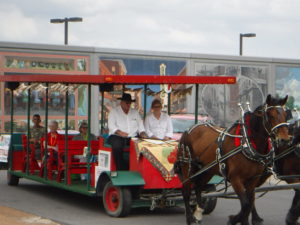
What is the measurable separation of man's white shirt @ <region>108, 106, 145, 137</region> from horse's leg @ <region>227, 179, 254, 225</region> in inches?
102

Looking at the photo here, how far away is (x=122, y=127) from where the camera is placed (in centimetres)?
1170

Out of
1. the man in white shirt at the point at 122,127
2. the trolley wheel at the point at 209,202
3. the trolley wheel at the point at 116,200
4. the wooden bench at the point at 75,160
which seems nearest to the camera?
the trolley wheel at the point at 116,200

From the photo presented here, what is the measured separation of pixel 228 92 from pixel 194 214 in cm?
1416

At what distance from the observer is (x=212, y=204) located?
461 inches

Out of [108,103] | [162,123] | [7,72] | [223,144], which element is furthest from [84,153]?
[7,72]

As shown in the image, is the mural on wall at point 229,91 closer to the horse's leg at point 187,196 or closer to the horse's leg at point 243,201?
the horse's leg at point 187,196

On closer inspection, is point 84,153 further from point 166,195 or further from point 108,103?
point 108,103

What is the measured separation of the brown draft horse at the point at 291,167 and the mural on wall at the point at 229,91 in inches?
498

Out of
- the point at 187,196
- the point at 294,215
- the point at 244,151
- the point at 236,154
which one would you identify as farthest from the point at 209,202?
the point at 244,151

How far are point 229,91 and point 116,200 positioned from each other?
538 inches

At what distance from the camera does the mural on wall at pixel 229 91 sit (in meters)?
23.5

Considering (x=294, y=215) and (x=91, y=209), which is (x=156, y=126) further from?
(x=294, y=215)

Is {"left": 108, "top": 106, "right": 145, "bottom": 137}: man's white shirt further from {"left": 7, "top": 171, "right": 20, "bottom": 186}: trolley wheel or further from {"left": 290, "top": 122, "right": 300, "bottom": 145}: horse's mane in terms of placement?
{"left": 7, "top": 171, "right": 20, "bottom": 186}: trolley wheel

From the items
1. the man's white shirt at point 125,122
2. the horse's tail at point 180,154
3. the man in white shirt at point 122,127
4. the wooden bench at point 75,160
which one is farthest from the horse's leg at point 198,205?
the wooden bench at point 75,160
